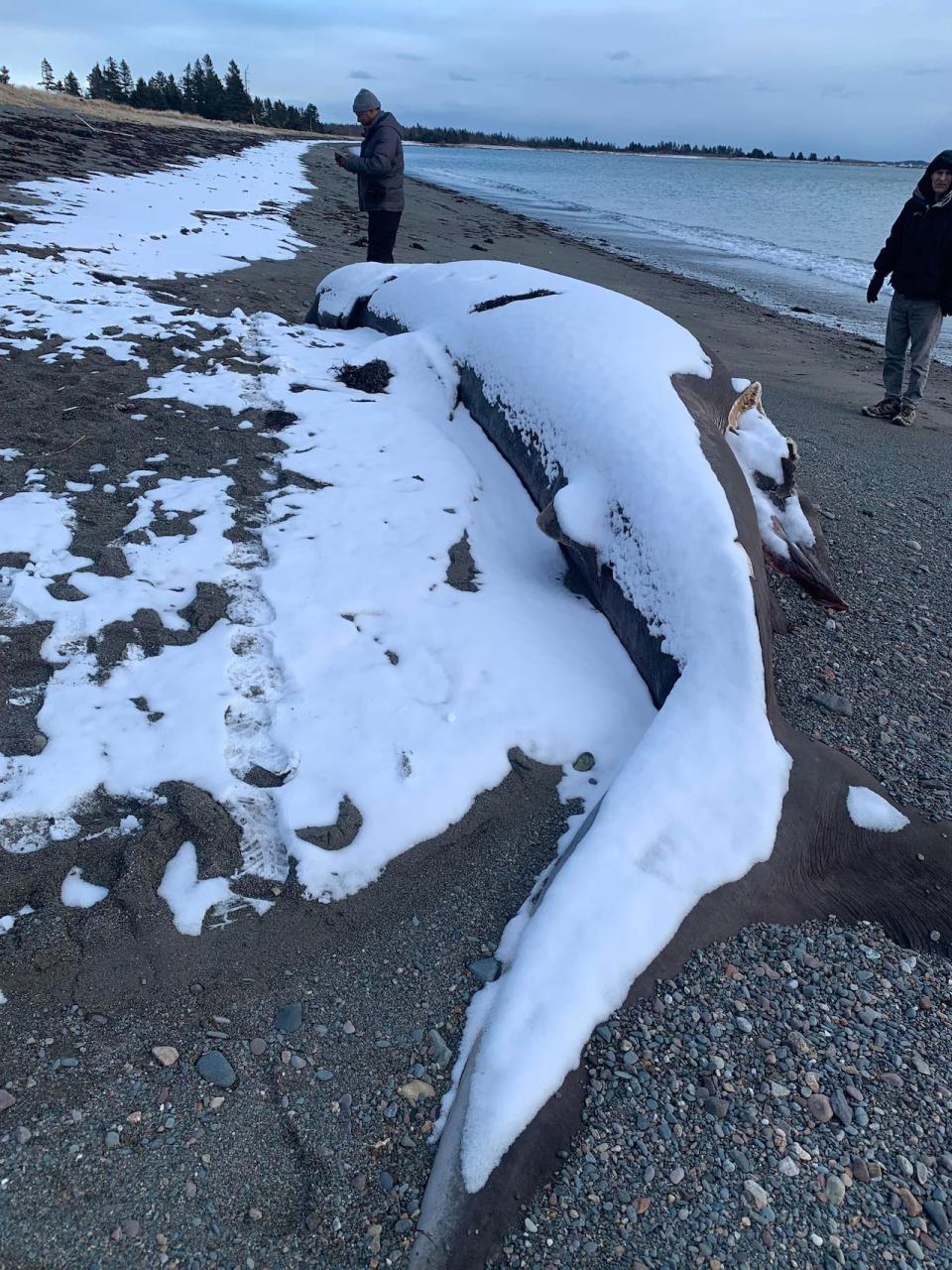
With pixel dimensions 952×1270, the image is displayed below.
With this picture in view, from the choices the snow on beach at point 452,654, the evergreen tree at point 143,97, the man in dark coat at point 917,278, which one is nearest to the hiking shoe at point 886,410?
the man in dark coat at point 917,278

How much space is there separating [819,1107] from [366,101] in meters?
8.57

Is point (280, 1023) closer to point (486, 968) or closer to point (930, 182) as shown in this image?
point (486, 968)

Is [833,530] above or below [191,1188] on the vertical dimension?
above

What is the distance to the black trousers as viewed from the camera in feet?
26.9

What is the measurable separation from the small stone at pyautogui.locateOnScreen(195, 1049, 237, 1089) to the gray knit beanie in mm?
8231

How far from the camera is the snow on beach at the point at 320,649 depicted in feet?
7.96

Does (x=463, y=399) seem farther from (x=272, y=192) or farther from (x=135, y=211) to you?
(x=272, y=192)

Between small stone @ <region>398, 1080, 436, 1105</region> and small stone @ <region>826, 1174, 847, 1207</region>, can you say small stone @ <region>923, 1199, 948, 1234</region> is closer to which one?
small stone @ <region>826, 1174, 847, 1207</region>

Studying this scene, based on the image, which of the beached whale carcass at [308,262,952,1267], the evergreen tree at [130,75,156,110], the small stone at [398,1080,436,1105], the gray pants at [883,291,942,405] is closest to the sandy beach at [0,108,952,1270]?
the small stone at [398,1080,436,1105]

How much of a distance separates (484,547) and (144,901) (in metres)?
2.19

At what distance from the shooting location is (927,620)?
3826 millimetres

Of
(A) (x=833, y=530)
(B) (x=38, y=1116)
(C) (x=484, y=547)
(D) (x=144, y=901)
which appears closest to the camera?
(B) (x=38, y=1116)

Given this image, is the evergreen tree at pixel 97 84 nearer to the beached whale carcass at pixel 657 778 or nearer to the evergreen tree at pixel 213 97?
the evergreen tree at pixel 213 97

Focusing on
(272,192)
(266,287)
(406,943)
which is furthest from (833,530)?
(272,192)
